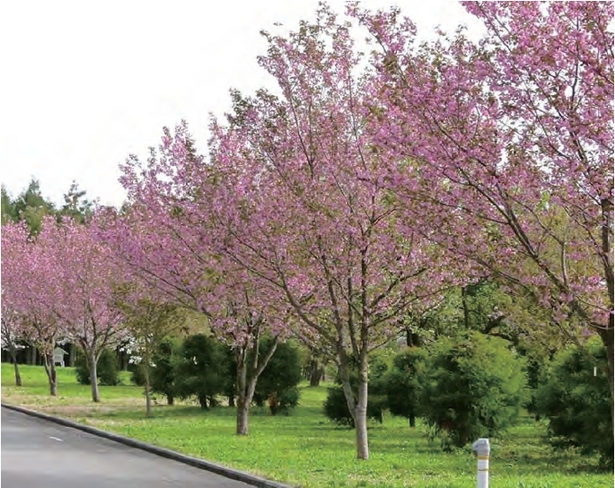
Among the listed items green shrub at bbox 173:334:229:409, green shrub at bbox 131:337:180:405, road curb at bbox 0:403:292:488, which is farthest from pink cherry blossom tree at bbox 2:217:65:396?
road curb at bbox 0:403:292:488

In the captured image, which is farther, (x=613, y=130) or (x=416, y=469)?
(x=416, y=469)

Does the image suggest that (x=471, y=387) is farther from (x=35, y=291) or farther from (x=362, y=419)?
(x=35, y=291)

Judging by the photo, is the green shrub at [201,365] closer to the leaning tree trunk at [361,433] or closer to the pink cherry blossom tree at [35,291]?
the pink cherry blossom tree at [35,291]

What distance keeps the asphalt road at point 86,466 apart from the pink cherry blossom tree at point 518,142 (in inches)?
210

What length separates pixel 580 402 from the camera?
57.8ft

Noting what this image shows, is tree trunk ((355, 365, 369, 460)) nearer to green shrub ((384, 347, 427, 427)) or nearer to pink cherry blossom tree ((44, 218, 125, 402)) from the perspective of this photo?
green shrub ((384, 347, 427, 427))

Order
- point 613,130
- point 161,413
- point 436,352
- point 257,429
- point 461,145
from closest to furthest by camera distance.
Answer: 1. point 613,130
2. point 461,145
3. point 436,352
4. point 257,429
5. point 161,413

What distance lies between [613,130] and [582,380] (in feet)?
32.4

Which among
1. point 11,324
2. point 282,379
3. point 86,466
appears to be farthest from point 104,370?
point 86,466

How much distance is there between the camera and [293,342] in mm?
31984

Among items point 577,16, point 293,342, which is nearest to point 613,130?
point 577,16

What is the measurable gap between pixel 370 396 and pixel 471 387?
7469 millimetres

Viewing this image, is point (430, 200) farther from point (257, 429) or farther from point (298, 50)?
point (257, 429)

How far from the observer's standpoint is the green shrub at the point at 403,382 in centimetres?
2648
